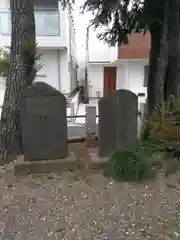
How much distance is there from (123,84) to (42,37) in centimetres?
815

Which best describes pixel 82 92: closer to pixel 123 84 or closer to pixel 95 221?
pixel 123 84

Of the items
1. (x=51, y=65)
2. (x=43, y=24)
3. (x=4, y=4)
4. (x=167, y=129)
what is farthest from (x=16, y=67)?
(x=4, y=4)

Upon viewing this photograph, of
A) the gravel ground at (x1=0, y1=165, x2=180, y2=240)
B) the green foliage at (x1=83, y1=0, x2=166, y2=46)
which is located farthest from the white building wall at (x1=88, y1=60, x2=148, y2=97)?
the gravel ground at (x1=0, y1=165, x2=180, y2=240)

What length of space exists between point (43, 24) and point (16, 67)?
8522 millimetres

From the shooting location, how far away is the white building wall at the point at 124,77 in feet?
56.1

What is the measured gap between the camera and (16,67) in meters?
5.51

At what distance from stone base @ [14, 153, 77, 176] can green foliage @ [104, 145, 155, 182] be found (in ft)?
2.30

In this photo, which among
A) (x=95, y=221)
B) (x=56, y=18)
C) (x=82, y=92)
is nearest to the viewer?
(x=95, y=221)

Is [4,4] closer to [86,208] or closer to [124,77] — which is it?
[124,77]

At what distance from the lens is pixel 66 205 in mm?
3531

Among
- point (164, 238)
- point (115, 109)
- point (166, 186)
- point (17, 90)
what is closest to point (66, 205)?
point (164, 238)

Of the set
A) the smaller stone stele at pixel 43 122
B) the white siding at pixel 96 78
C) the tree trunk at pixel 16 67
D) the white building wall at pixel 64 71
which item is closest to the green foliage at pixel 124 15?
the tree trunk at pixel 16 67

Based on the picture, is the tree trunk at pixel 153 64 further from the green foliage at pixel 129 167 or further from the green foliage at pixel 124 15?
the green foliage at pixel 129 167

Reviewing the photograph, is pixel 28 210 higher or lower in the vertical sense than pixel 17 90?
lower
